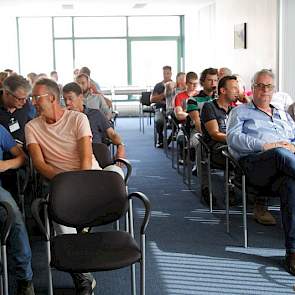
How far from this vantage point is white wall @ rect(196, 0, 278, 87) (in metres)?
7.82

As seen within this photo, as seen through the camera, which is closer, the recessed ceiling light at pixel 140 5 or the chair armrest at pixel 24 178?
the chair armrest at pixel 24 178

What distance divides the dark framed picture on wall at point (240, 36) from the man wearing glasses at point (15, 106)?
5289 mm

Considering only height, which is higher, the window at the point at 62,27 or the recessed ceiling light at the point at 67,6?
the recessed ceiling light at the point at 67,6

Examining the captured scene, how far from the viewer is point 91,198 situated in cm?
289

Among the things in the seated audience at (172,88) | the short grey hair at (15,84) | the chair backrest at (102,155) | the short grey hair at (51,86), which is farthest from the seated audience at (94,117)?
the seated audience at (172,88)

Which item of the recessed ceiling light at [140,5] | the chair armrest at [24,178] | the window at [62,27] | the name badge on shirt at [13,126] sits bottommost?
the chair armrest at [24,178]

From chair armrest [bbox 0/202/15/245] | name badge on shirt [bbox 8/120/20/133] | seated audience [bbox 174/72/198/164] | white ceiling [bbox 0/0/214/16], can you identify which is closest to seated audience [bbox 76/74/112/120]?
seated audience [bbox 174/72/198/164]

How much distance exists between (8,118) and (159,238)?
158 cm

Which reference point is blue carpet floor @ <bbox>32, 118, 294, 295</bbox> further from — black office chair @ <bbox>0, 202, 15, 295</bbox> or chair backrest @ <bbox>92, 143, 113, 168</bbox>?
chair backrest @ <bbox>92, 143, 113, 168</bbox>

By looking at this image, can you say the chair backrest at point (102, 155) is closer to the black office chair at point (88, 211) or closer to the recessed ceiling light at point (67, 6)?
the black office chair at point (88, 211)

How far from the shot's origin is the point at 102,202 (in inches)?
114

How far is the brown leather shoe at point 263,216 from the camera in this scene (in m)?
4.48

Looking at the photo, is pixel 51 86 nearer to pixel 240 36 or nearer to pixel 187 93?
pixel 187 93

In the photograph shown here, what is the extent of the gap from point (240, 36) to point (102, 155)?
20.1ft
